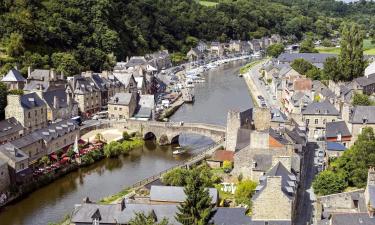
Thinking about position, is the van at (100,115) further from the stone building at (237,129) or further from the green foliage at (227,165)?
the green foliage at (227,165)

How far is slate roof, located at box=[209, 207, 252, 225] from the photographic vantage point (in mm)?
27578

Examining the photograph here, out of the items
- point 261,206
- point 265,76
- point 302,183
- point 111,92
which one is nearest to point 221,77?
point 265,76

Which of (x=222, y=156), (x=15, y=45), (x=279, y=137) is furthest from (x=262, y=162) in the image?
(x=15, y=45)

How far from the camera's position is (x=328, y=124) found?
47.2 meters

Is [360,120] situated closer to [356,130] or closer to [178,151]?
[356,130]

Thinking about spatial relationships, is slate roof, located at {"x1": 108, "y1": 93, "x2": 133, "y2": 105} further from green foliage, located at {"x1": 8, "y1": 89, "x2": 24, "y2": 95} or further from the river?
green foliage, located at {"x1": 8, "y1": 89, "x2": 24, "y2": 95}

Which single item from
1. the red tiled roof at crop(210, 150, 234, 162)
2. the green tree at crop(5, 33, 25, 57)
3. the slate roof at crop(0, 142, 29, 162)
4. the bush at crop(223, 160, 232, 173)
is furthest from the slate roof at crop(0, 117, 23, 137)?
the green tree at crop(5, 33, 25, 57)

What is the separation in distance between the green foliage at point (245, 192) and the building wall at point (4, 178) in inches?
614

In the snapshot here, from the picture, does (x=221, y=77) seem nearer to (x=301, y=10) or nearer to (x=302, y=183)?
(x=302, y=183)

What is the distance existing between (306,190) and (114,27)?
224 ft

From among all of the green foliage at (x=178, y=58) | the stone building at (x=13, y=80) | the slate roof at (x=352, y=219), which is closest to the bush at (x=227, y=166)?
the slate roof at (x=352, y=219)

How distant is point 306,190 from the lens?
35.7 meters

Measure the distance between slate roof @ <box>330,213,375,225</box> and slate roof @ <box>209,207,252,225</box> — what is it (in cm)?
422

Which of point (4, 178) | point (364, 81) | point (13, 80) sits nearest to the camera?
point (4, 178)
